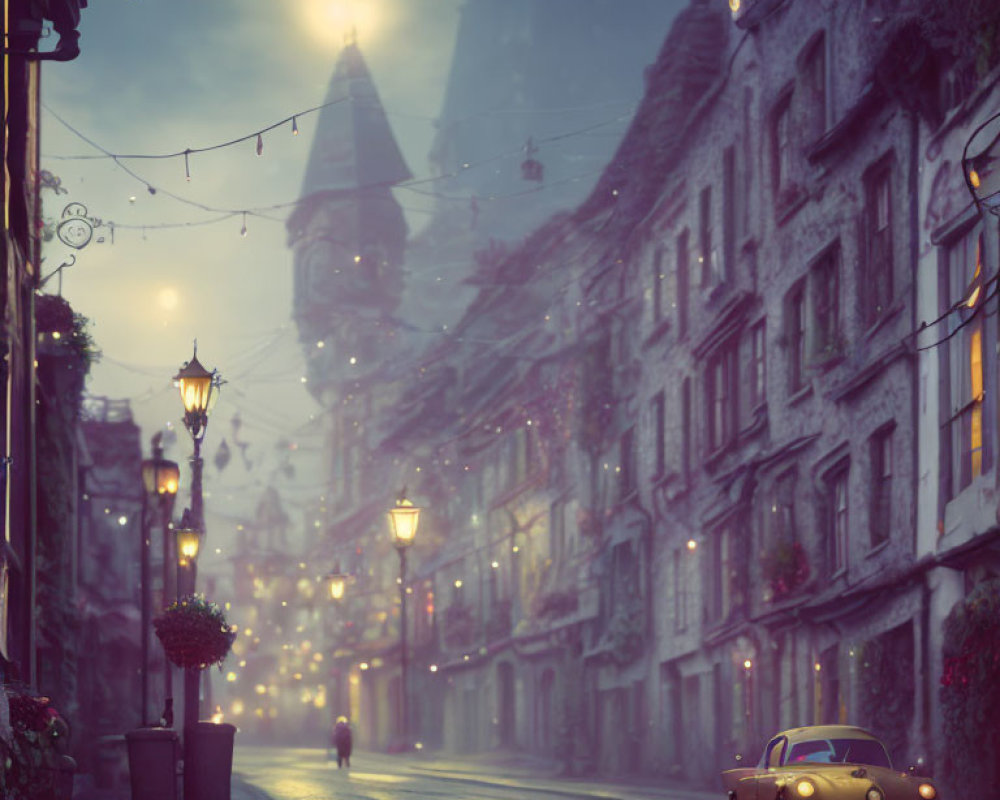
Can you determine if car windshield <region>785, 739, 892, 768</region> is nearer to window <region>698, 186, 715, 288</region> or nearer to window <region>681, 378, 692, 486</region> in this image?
window <region>698, 186, 715, 288</region>

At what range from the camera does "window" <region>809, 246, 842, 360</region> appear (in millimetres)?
28625

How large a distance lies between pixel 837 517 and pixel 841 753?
496 inches

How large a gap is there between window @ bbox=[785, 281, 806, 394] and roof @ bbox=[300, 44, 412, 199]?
214 ft

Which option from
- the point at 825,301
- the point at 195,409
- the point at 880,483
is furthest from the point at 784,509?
the point at 195,409

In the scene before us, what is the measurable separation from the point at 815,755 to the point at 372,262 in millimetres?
79027

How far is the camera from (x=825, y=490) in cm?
2867

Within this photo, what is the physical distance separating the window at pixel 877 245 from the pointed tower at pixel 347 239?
62.5m

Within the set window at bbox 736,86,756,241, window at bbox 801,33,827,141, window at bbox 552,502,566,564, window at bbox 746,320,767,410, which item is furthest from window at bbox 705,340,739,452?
window at bbox 552,502,566,564

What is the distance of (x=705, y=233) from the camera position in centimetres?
3694

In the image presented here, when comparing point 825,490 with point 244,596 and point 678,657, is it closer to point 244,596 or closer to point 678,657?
point 678,657

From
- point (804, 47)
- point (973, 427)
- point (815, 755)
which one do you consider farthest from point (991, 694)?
point (804, 47)

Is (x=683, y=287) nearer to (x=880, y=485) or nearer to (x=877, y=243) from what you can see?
(x=877, y=243)

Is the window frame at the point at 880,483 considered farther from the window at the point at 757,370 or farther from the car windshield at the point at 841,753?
the car windshield at the point at 841,753

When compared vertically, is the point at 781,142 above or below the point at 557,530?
above
